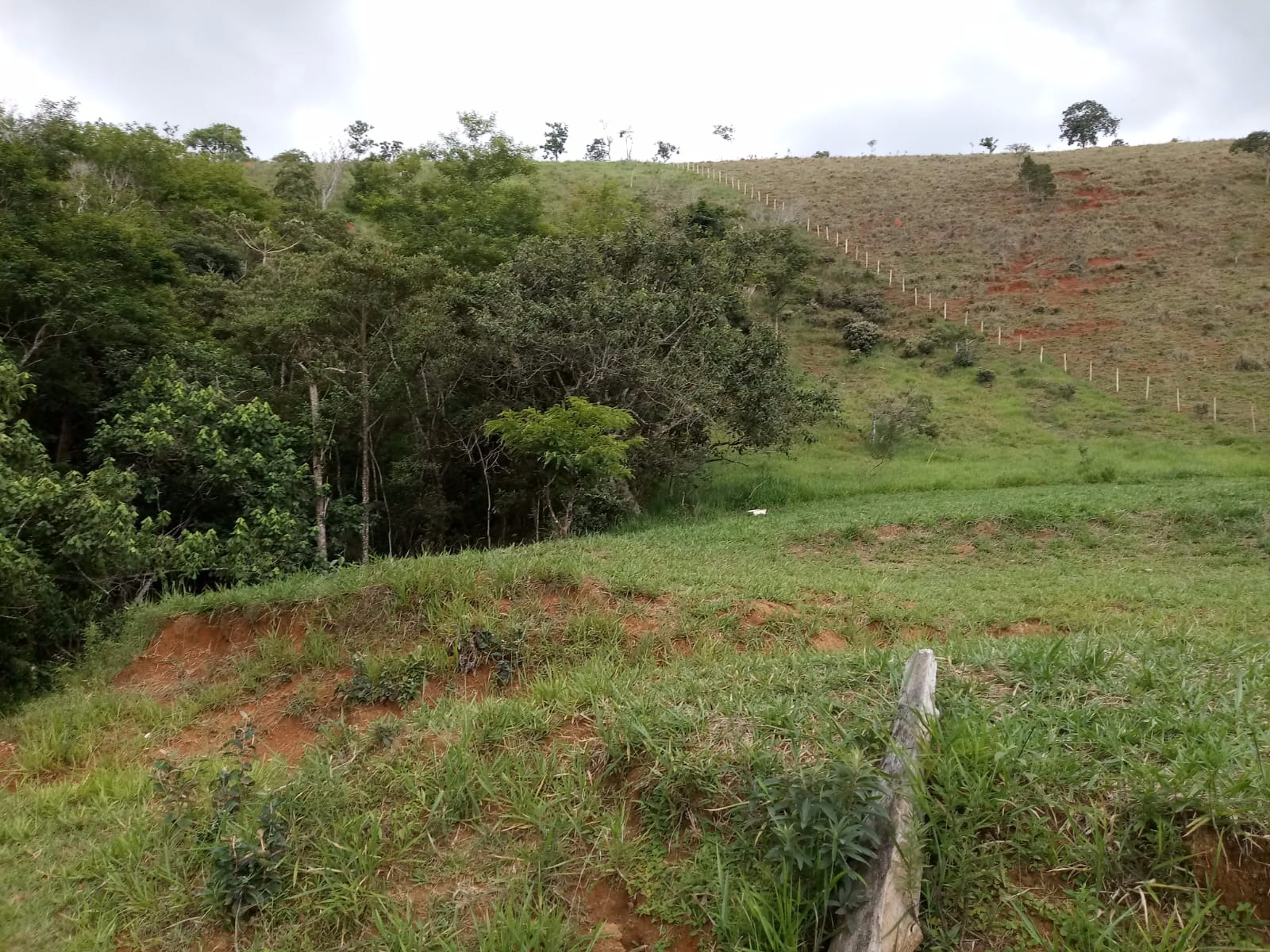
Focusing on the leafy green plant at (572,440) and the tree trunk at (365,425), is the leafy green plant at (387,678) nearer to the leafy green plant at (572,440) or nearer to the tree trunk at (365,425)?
the leafy green plant at (572,440)

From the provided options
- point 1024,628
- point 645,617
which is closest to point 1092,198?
point 1024,628

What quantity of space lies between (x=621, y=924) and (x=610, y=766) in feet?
2.28

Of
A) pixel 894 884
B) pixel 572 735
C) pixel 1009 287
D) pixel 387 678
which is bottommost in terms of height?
pixel 387 678

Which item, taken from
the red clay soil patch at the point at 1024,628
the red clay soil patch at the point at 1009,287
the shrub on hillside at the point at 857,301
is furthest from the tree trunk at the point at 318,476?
the red clay soil patch at the point at 1009,287

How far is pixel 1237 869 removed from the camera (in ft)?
7.21

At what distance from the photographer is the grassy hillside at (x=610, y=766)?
2.35m

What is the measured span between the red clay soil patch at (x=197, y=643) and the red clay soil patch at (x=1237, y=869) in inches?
249

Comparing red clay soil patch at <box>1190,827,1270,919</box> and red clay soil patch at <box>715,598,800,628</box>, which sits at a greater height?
red clay soil patch at <box>1190,827,1270,919</box>

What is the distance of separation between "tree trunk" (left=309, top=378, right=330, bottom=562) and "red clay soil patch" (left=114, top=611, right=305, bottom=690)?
5376mm

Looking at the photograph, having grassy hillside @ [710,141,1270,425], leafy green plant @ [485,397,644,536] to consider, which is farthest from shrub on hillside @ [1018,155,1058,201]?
leafy green plant @ [485,397,644,536]

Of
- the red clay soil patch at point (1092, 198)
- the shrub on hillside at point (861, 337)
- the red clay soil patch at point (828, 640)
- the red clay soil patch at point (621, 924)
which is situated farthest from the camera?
the red clay soil patch at point (1092, 198)

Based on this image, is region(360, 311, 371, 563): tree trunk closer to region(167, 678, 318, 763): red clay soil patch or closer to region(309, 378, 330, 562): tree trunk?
region(309, 378, 330, 562): tree trunk

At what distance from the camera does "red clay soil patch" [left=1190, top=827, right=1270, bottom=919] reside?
216 centimetres

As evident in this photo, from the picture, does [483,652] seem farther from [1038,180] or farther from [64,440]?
[1038,180]
